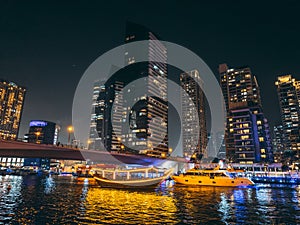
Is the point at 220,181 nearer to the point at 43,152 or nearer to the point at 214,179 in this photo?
the point at 214,179

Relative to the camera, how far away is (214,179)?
5700 centimetres

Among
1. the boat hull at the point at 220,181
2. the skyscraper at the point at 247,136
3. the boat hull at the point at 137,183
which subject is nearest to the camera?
the boat hull at the point at 137,183

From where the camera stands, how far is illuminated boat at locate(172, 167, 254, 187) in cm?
5625

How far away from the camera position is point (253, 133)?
166m

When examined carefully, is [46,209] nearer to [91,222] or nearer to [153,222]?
[91,222]

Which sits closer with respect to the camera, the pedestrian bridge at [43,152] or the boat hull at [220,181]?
the boat hull at [220,181]

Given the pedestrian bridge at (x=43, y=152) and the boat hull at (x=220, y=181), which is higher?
the pedestrian bridge at (x=43, y=152)

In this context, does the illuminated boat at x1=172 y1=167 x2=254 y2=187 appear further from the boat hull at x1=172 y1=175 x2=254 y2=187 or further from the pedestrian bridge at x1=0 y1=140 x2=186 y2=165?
the pedestrian bridge at x1=0 y1=140 x2=186 y2=165

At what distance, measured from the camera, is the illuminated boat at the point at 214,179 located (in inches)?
2215

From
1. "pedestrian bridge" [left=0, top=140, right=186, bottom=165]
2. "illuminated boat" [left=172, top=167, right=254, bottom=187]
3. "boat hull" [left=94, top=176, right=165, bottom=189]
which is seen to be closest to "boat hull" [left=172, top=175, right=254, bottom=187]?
"illuminated boat" [left=172, top=167, right=254, bottom=187]

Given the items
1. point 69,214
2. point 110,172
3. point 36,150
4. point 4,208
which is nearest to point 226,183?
point 110,172

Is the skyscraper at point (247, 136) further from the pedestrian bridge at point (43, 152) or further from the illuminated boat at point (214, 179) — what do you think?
the illuminated boat at point (214, 179)

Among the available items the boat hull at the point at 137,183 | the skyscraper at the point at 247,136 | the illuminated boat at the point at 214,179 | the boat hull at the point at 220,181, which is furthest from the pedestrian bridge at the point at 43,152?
the skyscraper at the point at 247,136

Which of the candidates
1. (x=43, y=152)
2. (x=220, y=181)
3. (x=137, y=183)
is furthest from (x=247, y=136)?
(x=43, y=152)
